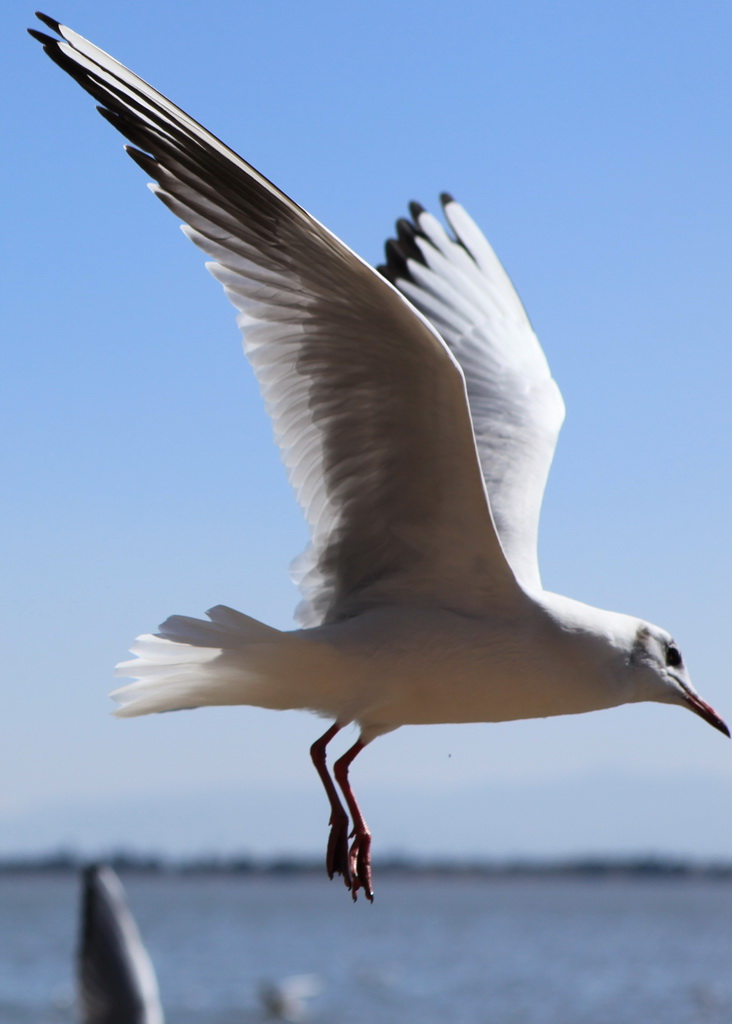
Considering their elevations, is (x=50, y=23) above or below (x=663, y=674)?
above

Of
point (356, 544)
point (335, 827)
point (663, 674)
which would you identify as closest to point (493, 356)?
point (356, 544)

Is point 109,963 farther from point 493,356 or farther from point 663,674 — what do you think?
point 663,674

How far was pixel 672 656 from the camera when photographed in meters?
5.81

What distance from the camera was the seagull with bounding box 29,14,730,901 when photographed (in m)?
5.01

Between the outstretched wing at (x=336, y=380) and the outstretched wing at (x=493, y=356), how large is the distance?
2.59 ft

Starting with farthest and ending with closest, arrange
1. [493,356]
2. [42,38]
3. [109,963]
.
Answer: [109,963]
[493,356]
[42,38]

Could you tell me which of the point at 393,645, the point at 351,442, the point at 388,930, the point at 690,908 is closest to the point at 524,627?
the point at 393,645

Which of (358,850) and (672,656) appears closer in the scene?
(358,850)

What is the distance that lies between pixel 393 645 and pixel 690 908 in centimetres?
A: 11164

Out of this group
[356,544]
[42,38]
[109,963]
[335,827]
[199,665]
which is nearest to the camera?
[42,38]

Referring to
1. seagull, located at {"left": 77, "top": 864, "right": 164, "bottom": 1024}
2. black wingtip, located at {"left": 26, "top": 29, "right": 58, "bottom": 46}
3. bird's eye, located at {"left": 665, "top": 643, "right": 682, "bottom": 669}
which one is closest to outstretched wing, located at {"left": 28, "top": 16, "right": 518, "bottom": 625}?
black wingtip, located at {"left": 26, "top": 29, "right": 58, "bottom": 46}

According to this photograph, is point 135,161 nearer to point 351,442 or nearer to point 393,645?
point 351,442

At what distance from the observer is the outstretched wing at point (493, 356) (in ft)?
22.2

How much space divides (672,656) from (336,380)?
5.12ft
